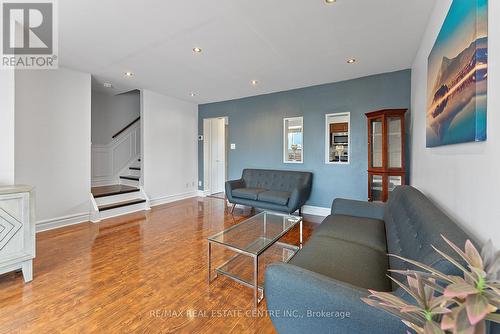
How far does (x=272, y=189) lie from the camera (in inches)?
166

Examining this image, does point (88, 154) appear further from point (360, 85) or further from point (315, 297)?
point (360, 85)

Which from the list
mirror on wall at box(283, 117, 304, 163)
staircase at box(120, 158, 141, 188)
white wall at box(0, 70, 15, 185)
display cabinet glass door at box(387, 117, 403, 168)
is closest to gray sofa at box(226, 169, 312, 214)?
mirror on wall at box(283, 117, 304, 163)

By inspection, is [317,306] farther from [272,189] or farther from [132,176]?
[132,176]

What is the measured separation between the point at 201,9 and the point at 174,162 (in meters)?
3.79

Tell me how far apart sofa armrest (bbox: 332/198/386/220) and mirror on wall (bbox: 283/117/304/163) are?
6.17ft

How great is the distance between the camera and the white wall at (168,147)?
15.1 feet

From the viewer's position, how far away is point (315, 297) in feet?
3.17

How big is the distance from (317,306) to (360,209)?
1.75 m

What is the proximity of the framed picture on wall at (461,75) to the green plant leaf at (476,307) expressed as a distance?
2.95 feet

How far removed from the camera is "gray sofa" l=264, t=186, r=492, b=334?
2.91ft

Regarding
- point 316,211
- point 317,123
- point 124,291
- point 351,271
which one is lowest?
point 124,291

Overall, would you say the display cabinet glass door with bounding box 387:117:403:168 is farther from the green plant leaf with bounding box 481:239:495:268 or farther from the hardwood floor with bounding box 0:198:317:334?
the green plant leaf with bounding box 481:239:495:268

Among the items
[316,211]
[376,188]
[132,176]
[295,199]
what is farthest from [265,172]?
[132,176]

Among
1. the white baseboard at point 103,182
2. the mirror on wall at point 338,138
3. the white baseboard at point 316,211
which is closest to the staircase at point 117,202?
the white baseboard at point 103,182
